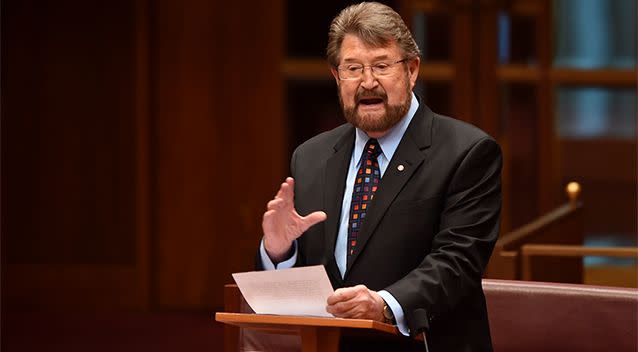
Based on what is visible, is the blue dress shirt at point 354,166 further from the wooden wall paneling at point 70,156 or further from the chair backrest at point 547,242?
the wooden wall paneling at point 70,156

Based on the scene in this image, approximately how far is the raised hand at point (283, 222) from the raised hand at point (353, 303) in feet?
0.58

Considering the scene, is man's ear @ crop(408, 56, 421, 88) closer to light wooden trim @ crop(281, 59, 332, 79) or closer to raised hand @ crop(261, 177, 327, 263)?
raised hand @ crop(261, 177, 327, 263)

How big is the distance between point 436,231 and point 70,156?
5.58m

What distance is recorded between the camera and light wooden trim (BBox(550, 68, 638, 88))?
7793 mm

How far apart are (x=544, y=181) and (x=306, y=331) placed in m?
5.44

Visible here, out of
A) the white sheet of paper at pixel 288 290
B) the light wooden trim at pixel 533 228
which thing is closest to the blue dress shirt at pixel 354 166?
the white sheet of paper at pixel 288 290

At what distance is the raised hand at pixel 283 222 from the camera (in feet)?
8.63

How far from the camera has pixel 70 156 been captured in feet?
26.3

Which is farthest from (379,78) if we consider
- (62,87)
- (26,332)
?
(62,87)

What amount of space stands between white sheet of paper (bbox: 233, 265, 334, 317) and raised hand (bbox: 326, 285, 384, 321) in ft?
0.08

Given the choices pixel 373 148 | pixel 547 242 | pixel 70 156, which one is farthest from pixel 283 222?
pixel 70 156

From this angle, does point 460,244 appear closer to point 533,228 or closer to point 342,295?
point 342,295

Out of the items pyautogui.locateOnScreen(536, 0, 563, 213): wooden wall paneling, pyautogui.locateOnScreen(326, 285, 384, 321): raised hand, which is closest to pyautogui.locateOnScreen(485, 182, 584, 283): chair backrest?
pyautogui.locateOnScreen(536, 0, 563, 213): wooden wall paneling

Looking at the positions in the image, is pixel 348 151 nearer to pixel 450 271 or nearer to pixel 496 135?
pixel 450 271
